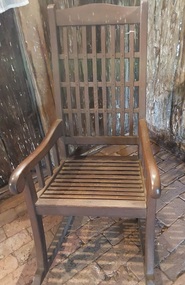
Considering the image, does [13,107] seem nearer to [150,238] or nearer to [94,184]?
[94,184]

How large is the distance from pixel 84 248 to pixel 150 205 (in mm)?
615

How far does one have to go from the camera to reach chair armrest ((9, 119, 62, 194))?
0.95 m

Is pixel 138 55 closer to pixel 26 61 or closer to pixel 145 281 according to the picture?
pixel 26 61

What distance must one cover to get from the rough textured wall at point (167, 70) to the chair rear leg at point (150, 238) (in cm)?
111

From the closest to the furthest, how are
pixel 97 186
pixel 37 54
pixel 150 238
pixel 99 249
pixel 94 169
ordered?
pixel 150 238 → pixel 97 186 → pixel 94 169 → pixel 99 249 → pixel 37 54

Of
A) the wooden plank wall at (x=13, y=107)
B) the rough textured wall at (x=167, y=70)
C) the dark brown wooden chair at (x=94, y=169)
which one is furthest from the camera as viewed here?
the rough textured wall at (x=167, y=70)

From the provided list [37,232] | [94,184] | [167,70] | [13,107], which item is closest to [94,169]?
[94,184]

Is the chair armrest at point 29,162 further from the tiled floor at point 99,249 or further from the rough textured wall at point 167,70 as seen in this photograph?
the rough textured wall at point 167,70

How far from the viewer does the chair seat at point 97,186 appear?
1046mm

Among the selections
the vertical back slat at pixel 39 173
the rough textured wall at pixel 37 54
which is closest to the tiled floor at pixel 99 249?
the vertical back slat at pixel 39 173

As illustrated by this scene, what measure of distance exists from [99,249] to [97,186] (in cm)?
45

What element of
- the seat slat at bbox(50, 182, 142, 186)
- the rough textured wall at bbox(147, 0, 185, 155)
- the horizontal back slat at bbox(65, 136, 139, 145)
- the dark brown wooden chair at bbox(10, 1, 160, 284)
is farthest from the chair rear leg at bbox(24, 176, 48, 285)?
the rough textured wall at bbox(147, 0, 185, 155)

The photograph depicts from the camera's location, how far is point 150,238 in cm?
106

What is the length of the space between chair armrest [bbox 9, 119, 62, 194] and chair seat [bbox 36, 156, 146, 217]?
149 millimetres
